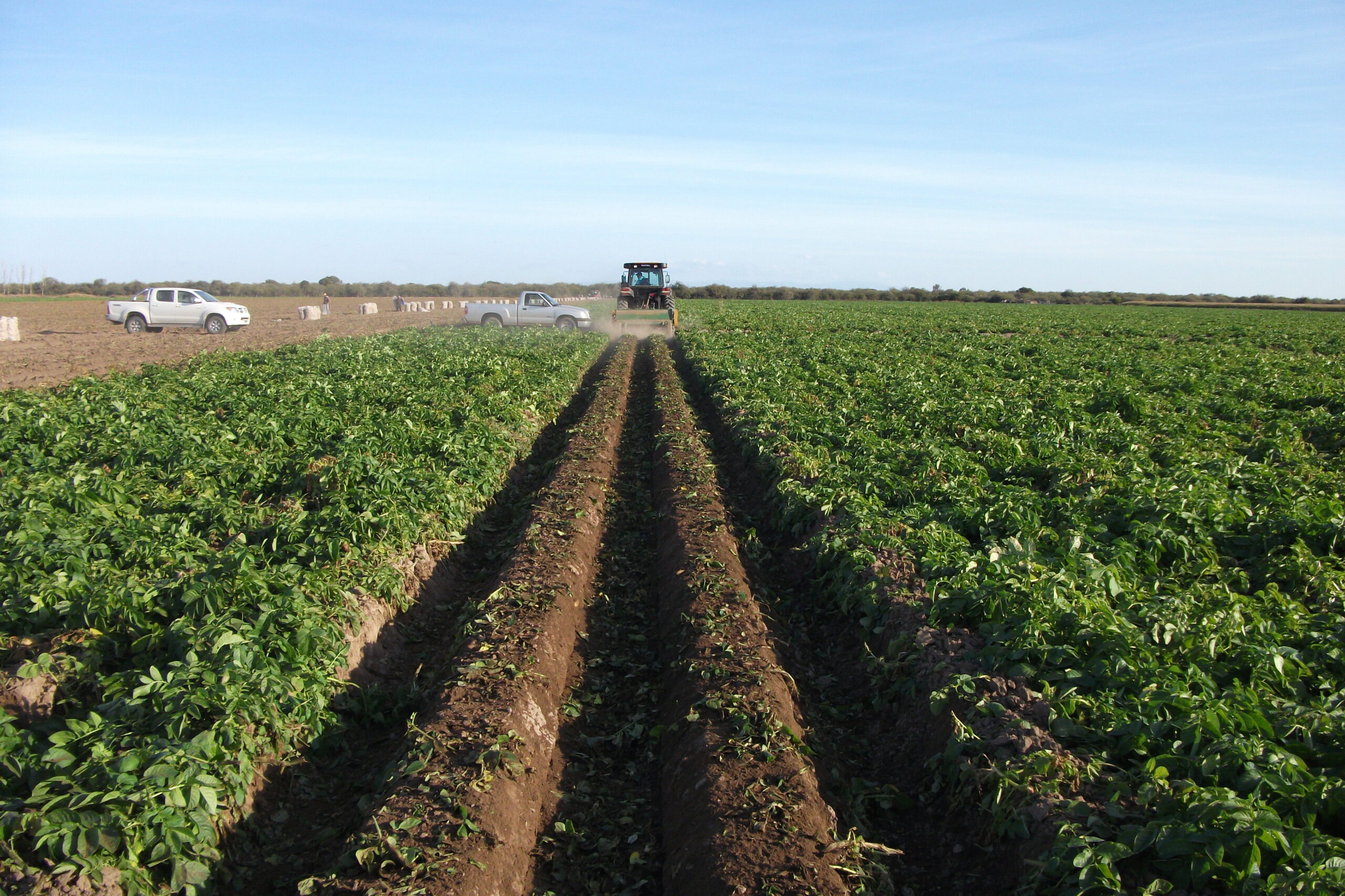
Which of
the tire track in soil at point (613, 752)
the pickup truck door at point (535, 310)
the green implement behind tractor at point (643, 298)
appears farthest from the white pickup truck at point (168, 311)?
the tire track in soil at point (613, 752)

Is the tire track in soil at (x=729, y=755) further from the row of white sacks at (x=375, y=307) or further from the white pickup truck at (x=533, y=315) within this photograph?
the row of white sacks at (x=375, y=307)

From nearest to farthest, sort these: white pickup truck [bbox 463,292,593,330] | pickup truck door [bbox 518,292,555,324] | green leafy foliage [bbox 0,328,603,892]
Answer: green leafy foliage [bbox 0,328,603,892] → white pickup truck [bbox 463,292,593,330] → pickup truck door [bbox 518,292,555,324]

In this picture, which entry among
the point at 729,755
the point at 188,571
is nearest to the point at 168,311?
the point at 188,571

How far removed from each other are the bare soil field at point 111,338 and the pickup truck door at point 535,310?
7496mm

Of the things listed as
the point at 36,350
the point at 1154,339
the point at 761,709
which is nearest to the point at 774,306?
the point at 1154,339

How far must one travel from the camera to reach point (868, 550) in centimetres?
671

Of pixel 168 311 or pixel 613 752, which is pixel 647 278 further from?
pixel 613 752

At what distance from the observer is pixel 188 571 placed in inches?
223

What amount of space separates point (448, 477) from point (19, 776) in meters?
5.17

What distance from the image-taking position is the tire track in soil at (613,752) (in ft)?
13.2

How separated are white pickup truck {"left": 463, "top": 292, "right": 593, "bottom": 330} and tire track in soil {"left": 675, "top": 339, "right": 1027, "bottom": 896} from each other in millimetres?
26242

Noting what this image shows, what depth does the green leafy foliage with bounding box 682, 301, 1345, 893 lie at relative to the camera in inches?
128

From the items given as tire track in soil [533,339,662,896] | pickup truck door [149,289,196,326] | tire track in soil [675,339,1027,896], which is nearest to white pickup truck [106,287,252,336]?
pickup truck door [149,289,196,326]

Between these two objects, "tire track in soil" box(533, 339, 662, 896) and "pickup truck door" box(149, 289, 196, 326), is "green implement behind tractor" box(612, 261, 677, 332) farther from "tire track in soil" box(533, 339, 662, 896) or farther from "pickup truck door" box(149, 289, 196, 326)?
"tire track in soil" box(533, 339, 662, 896)
